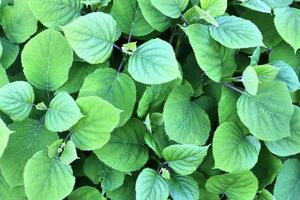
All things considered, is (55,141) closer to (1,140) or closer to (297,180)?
(1,140)

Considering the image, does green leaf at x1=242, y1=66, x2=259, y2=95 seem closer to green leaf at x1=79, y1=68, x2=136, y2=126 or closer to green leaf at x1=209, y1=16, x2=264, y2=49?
green leaf at x1=209, y1=16, x2=264, y2=49

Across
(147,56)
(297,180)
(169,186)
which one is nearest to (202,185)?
(169,186)

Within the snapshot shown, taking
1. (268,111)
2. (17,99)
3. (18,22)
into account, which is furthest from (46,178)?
(268,111)

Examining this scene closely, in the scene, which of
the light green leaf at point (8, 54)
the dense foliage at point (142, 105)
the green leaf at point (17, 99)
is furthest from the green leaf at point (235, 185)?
the light green leaf at point (8, 54)

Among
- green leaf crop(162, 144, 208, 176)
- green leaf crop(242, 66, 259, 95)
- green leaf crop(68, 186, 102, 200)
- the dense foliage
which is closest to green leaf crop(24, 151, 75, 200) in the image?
the dense foliage

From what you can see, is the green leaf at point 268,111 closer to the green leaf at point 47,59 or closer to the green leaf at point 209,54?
the green leaf at point 209,54

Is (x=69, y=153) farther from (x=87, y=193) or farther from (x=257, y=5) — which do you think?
(x=257, y=5)
